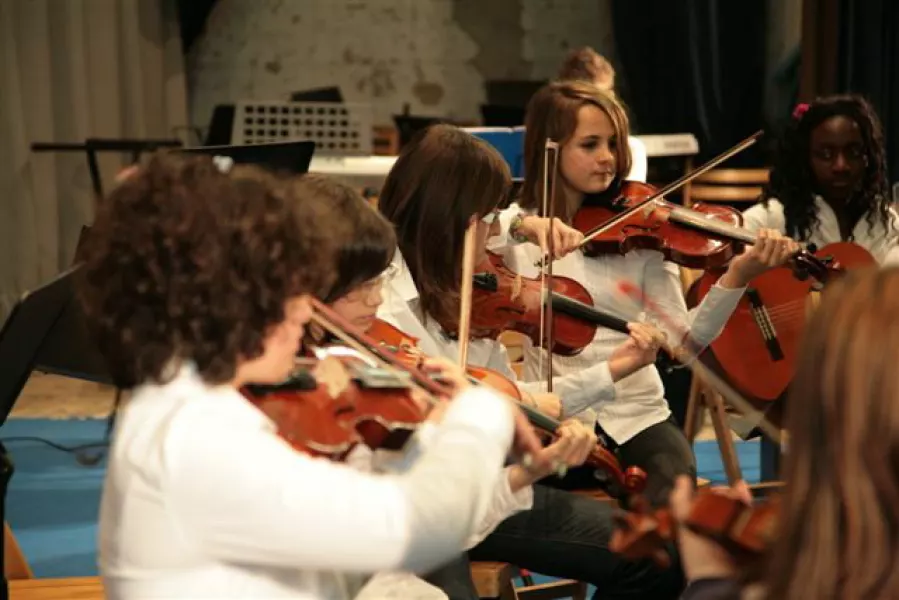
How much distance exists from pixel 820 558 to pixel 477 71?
6.29 m

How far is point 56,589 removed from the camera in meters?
2.06

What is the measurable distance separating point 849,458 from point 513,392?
956 millimetres

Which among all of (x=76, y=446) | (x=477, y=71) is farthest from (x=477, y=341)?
(x=477, y=71)

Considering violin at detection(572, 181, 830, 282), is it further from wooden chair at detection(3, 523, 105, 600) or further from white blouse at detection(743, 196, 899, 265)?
wooden chair at detection(3, 523, 105, 600)

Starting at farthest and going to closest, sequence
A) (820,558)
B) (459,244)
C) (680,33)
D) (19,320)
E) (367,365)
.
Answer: (680,33), (459,244), (19,320), (367,365), (820,558)

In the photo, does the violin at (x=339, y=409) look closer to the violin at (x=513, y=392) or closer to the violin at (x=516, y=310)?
the violin at (x=513, y=392)

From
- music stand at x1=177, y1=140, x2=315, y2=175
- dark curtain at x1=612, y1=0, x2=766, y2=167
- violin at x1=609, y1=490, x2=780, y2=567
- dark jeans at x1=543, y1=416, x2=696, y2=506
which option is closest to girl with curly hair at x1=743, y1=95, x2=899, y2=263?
dark jeans at x1=543, y1=416, x2=696, y2=506

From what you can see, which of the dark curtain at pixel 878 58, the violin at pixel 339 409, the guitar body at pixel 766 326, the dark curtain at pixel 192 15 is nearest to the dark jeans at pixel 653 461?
the guitar body at pixel 766 326

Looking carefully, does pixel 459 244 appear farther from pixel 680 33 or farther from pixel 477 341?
pixel 680 33

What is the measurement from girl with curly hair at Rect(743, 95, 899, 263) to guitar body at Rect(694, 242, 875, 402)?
0.16 m

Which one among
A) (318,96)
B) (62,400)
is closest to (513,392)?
(62,400)

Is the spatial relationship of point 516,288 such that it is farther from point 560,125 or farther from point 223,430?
point 223,430

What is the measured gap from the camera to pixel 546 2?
7160mm

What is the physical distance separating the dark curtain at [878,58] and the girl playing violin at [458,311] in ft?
9.93
